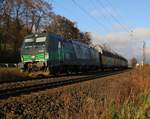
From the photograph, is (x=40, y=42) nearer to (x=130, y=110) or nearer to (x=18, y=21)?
(x=130, y=110)

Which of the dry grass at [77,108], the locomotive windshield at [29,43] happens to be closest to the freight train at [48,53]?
the locomotive windshield at [29,43]

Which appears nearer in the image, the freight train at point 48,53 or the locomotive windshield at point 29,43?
the freight train at point 48,53

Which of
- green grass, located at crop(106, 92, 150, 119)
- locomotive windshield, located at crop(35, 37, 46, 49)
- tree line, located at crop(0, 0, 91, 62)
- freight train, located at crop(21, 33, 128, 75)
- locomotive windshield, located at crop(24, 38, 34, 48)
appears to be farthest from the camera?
tree line, located at crop(0, 0, 91, 62)

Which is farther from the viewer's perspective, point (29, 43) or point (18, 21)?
point (18, 21)

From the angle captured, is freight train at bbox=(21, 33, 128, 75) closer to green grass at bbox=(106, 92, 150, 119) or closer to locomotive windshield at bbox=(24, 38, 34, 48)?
locomotive windshield at bbox=(24, 38, 34, 48)

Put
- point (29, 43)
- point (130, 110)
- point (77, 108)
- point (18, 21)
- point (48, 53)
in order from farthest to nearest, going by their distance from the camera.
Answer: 1. point (18, 21)
2. point (29, 43)
3. point (48, 53)
4. point (77, 108)
5. point (130, 110)

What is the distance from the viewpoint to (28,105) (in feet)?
38.0

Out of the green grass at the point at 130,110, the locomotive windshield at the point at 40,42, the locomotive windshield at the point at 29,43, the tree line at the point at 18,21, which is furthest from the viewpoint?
the tree line at the point at 18,21

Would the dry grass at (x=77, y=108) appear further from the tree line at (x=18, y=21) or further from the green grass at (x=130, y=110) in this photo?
the tree line at (x=18, y=21)

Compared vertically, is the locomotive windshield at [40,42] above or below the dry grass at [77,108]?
above

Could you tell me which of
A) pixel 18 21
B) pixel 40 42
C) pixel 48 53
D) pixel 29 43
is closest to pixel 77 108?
pixel 48 53

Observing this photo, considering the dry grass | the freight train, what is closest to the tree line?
the freight train

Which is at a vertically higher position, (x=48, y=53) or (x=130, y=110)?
(x=48, y=53)

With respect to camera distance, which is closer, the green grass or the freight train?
the green grass
